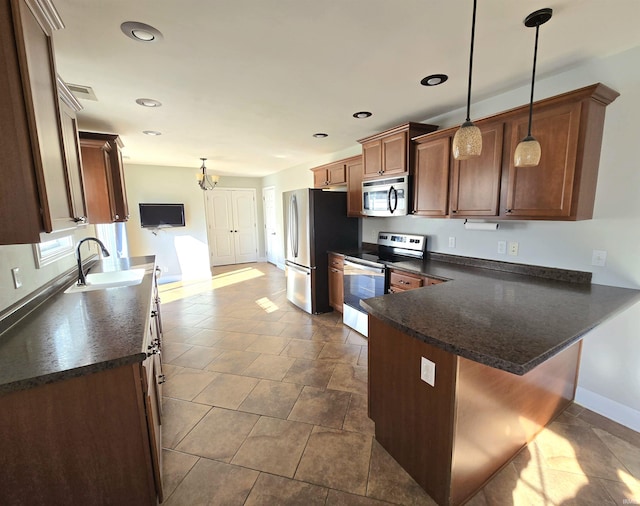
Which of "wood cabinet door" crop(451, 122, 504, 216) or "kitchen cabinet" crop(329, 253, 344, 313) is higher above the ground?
"wood cabinet door" crop(451, 122, 504, 216)

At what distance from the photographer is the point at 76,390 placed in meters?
1.11

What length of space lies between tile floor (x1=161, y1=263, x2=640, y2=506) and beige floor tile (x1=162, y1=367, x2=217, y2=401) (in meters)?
0.01

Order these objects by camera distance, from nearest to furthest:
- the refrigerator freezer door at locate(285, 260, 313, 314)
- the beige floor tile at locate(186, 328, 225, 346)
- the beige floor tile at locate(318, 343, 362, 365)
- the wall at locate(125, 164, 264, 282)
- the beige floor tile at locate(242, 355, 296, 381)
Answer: the beige floor tile at locate(242, 355, 296, 381) → the beige floor tile at locate(318, 343, 362, 365) → the beige floor tile at locate(186, 328, 225, 346) → the refrigerator freezer door at locate(285, 260, 313, 314) → the wall at locate(125, 164, 264, 282)

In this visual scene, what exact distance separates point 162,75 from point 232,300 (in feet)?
11.4

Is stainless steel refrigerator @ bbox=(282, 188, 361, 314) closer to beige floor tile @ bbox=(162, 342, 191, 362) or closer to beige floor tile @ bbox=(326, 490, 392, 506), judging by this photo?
beige floor tile @ bbox=(162, 342, 191, 362)

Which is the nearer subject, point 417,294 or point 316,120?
point 417,294

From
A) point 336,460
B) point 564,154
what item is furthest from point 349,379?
point 564,154

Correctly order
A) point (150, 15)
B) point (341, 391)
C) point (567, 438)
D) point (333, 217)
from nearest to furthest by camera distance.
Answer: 1. point (150, 15)
2. point (567, 438)
3. point (341, 391)
4. point (333, 217)

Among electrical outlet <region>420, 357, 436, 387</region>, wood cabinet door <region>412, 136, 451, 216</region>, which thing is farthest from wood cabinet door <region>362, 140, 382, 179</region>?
electrical outlet <region>420, 357, 436, 387</region>

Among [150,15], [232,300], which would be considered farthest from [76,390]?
[232,300]

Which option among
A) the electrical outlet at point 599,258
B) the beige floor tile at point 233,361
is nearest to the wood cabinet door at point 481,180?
the electrical outlet at point 599,258

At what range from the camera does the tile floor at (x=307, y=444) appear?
4.95 feet

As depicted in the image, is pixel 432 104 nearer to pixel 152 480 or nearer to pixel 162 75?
pixel 162 75

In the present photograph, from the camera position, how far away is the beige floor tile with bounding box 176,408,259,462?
1795mm
